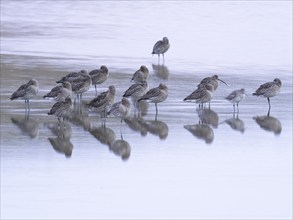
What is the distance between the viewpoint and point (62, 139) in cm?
1667

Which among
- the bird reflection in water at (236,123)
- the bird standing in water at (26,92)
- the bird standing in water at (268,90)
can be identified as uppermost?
the bird standing in water at (268,90)

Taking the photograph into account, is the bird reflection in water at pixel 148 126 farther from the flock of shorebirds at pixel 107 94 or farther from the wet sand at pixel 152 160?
the flock of shorebirds at pixel 107 94

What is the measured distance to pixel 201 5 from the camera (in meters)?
37.7

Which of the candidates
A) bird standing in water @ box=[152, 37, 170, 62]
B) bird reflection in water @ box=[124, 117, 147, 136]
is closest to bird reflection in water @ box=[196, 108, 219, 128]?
bird reflection in water @ box=[124, 117, 147, 136]

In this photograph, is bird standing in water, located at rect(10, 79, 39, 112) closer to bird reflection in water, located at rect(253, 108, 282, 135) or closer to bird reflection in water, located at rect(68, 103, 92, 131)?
bird reflection in water, located at rect(68, 103, 92, 131)

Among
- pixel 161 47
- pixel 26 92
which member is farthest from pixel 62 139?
pixel 161 47

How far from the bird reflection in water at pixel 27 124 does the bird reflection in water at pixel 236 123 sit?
10.8 feet

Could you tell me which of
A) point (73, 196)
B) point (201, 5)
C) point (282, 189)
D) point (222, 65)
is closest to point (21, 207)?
point (73, 196)

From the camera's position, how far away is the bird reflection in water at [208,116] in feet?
59.8

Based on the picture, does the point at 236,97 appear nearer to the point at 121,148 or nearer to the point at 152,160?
the point at 121,148

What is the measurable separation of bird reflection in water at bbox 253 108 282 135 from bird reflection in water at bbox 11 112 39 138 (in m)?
3.85

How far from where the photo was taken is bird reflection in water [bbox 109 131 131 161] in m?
15.8

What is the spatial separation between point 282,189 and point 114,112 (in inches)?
174

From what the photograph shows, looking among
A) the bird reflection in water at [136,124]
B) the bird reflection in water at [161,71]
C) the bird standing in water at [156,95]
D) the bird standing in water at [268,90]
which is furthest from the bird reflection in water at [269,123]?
the bird reflection in water at [161,71]
